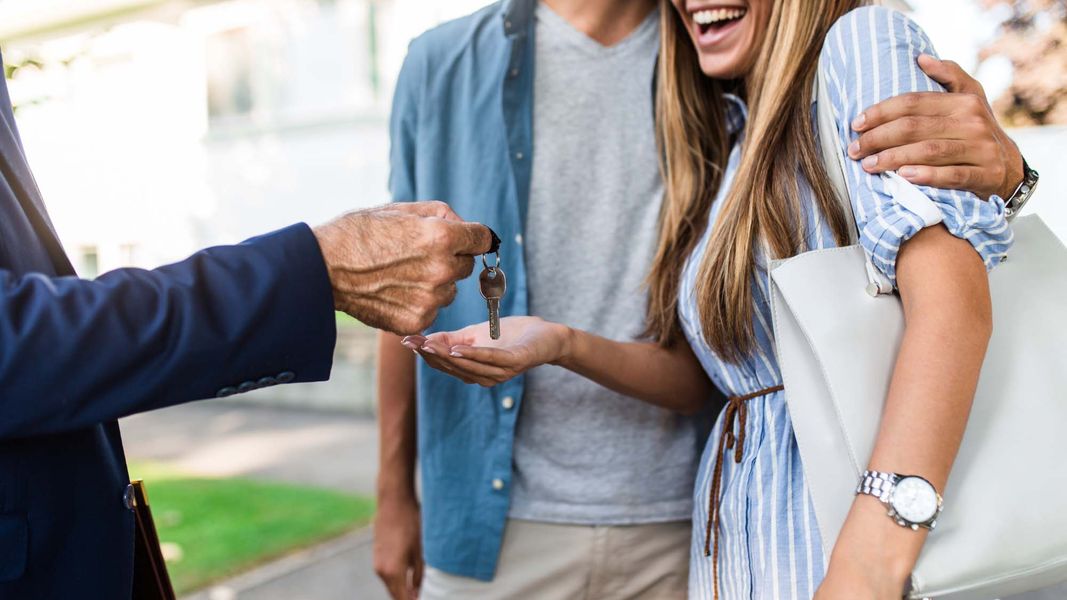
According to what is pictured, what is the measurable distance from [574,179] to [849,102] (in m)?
0.80

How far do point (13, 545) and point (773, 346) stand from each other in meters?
1.23

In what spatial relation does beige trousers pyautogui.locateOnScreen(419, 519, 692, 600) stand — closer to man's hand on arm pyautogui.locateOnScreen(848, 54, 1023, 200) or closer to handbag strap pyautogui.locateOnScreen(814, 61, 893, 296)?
handbag strap pyautogui.locateOnScreen(814, 61, 893, 296)

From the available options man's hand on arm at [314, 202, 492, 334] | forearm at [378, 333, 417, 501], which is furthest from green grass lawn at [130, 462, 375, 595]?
man's hand on arm at [314, 202, 492, 334]

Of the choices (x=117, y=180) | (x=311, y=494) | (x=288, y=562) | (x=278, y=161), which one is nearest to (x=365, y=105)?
(x=278, y=161)

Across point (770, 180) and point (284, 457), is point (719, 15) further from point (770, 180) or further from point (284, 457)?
point (284, 457)

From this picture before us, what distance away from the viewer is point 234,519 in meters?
6.19

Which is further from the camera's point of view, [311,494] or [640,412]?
[311,494]

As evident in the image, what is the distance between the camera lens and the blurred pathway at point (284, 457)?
5.09m

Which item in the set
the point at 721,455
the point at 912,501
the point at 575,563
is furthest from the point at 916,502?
the point at 575,563

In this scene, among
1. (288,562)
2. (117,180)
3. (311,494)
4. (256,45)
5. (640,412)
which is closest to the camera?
(640,412)

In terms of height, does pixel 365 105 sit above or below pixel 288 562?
above

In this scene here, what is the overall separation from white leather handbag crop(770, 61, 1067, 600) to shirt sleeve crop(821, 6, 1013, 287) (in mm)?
31

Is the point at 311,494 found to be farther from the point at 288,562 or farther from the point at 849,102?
the point at 849,102

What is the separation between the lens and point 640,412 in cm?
216
